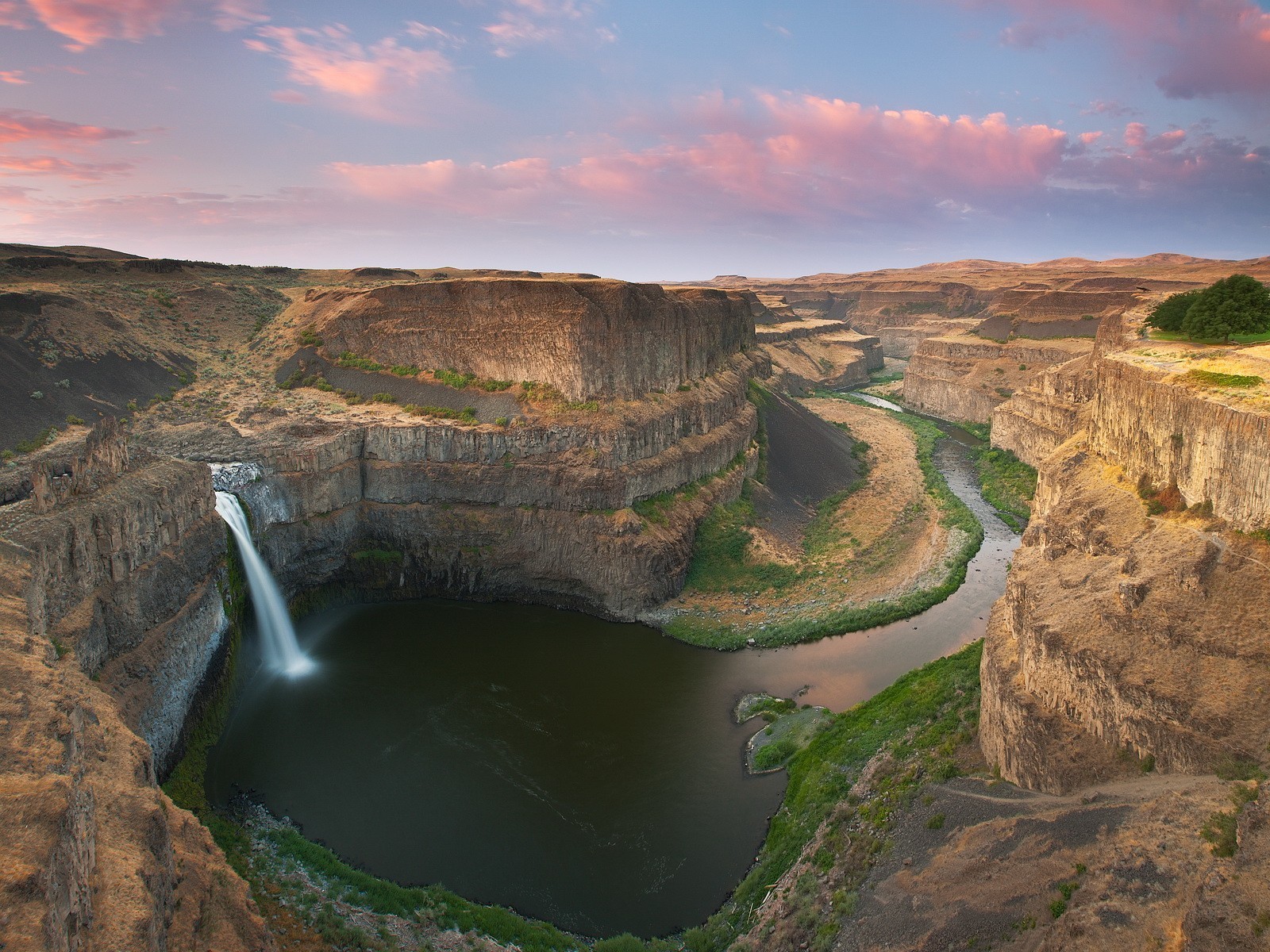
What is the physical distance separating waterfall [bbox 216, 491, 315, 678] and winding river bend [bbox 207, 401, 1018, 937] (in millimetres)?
762

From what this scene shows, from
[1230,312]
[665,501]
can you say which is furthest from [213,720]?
[1230,312]

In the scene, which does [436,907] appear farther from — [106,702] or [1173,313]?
[1173,313]

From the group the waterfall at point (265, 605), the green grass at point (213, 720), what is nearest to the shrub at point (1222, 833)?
the green grass at point (213, 720)

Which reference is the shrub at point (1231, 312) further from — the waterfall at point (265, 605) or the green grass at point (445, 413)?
the waterfall at point (265, 605)

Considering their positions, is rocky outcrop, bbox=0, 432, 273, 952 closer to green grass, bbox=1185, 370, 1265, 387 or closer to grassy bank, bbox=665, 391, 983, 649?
grassy bank, bbox=665, 391, 983, 649

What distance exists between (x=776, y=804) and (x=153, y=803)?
16370mm

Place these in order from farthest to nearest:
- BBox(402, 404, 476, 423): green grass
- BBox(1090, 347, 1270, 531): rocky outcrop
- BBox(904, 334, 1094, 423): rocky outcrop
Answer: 1. BBox(904, 334, 1094, 423): rocky outcrop
2. BBox(402, 404, 476, 423): green grass
3. BBox(1090, 347, 1270, 531): rocky outcrop

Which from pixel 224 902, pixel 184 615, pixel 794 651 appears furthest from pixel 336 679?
pixel 794 651

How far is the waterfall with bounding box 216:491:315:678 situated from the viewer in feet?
99.8

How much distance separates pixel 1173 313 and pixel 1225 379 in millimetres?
18246

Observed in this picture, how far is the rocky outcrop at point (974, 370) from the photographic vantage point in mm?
70000

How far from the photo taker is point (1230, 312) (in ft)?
93.3

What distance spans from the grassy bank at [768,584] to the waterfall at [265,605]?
15.5m

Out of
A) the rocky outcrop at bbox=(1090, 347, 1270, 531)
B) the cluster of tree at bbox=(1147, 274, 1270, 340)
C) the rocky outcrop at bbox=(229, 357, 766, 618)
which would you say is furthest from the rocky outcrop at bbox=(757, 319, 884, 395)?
the rocky outcrop at bbox=(1090, 347, 1270, 531)
